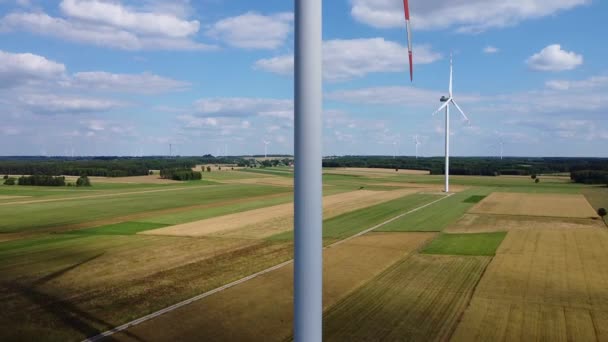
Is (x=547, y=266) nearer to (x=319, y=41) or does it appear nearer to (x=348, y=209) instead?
(x=319, y=41)

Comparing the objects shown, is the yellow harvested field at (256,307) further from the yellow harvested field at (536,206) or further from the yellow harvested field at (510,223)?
the yellow harvested field at (536,206)

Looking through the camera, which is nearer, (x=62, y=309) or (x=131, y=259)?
(x=62, y=309)

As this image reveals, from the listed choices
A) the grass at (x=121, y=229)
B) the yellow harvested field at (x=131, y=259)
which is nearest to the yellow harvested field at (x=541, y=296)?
the yellow harvested field at (x=131, y=259)

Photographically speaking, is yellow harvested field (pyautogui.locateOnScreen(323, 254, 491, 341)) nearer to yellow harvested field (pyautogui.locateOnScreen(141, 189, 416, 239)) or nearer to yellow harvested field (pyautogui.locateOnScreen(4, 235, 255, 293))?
yellow harvested field (pyautogui.locateOnScreen(4, 235, 255, 293))

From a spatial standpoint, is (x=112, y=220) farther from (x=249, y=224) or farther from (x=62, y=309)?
(x=62, y=309)

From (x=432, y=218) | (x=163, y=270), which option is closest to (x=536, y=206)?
(x=432, y=218)

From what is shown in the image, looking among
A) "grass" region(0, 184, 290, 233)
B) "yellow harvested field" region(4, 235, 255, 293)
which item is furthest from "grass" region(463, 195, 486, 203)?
"yellow harvested field" region(4, 235, 255, 293)
